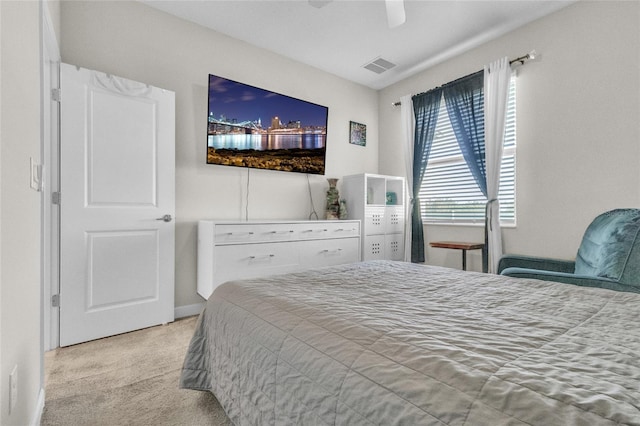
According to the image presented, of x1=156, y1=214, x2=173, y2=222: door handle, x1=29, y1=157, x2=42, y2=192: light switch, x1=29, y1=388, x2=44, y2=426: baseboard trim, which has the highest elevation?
x1=29, y1=157, x2=42, y2=192: light switch

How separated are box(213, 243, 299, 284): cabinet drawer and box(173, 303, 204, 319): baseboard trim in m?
0.56

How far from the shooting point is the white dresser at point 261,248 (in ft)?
8.85

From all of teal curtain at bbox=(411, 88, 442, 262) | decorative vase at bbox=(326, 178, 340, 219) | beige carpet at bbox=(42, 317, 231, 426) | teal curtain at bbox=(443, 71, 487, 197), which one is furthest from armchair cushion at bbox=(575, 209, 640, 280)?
decorative vase at bbox=(326, 178, 340, 219)

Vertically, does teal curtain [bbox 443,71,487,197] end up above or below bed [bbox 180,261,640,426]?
above

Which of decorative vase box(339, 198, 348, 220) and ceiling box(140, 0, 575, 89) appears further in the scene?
decorative vase box(339, 198, 348, 220)

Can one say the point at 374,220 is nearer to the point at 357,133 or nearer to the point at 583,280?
the point at 357,133

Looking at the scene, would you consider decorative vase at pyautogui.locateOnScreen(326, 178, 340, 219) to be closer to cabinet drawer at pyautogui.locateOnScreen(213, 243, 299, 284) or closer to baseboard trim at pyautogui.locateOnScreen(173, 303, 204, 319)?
cabinet drawer at pyautogui.locateOnScreen(213, 243, 299, 284)

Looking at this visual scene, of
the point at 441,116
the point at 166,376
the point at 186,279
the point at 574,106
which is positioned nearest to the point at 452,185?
the point at 441,116

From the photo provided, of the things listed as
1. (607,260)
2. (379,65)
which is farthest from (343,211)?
(607,260)

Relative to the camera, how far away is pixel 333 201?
3.81 m

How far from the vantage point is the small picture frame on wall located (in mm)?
4270

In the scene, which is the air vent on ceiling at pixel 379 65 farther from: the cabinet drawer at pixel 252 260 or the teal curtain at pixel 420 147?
the cabinet drawer at pixel 252 260

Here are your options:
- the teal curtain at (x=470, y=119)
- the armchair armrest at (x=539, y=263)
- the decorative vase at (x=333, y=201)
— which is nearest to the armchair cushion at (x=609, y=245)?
the armchair armrest at (x=539, y=263)

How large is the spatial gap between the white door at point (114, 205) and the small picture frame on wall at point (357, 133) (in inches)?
89.8
